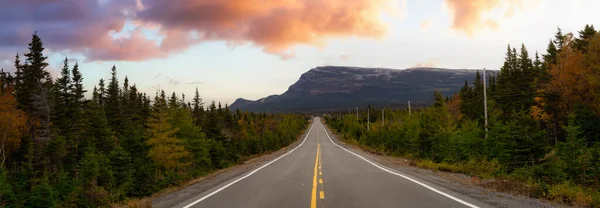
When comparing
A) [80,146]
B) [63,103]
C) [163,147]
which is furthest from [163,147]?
[63,103]

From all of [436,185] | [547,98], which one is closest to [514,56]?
[547,98]

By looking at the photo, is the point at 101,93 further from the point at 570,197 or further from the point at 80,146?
the point at 570,197

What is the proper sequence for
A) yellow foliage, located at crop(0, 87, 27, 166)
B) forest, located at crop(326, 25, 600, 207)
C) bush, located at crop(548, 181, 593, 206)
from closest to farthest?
1. bush, located at crop(548, 181, 593, 206)
2. forest, located at crop(326, 25, 600, 207)
3. yellow foliage, located at crop(0, 87, 27, 166)

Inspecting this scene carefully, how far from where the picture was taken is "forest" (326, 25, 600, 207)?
18688 millimetres

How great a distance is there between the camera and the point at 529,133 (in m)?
24.0

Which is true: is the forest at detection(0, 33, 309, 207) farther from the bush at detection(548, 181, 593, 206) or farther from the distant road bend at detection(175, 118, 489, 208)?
the bush at detection(548, 181, 593, 206)

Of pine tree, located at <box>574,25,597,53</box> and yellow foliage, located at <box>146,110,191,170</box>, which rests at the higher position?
pine tree, located at <box>574,25,597,53</box>

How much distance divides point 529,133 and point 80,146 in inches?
2049

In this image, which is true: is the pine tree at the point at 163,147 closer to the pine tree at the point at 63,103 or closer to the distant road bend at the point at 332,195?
the pine tree at the point at 63,103

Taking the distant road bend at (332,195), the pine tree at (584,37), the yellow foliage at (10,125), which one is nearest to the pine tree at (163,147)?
the yellow foliage at (10,125)

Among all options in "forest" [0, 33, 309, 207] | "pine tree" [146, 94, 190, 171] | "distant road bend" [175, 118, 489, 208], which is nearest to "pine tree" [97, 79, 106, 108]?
"forest" [0, 33, 309, 207]

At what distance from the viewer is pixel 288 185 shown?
14586mm

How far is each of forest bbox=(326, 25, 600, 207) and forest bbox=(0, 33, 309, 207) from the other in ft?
67.7

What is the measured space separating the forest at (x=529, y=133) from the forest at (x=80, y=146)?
2063cm
